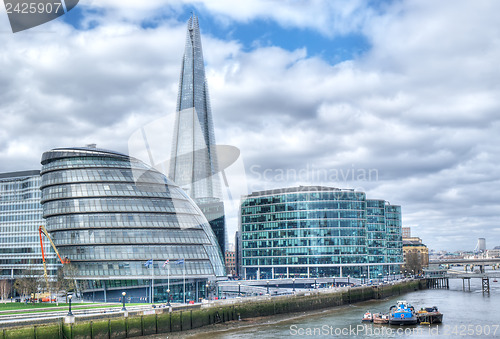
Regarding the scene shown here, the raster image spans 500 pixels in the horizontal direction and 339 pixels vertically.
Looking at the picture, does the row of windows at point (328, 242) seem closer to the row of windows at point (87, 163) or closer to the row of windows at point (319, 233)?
the row of windows at point (319, 233)

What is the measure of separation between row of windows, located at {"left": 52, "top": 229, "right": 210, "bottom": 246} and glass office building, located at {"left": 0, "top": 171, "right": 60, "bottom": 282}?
81.9 feet

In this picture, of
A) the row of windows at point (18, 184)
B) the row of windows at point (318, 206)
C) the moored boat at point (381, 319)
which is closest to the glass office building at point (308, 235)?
the row of windows at point (318, 206)

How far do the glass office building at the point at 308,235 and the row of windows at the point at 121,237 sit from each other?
7465cm

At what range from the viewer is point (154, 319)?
6431cm

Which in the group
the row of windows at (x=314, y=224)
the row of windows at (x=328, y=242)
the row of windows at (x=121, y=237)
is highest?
the row of windows at (x=314, y=224)

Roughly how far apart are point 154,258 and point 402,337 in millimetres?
43076

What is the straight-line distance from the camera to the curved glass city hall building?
3595 inches

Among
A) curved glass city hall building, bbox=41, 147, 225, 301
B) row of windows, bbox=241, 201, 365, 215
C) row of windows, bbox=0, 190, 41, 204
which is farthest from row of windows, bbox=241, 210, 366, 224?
row of windows, bbox=0, 190, 41, 204

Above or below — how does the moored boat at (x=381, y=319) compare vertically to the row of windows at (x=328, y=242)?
below

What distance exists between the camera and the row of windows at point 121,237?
92.4 meters

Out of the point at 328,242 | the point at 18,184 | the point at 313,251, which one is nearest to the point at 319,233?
the point at 328,242

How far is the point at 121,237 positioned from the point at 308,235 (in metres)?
83.7

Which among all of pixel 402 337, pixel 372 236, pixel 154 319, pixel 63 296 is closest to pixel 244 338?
pixel 154 319

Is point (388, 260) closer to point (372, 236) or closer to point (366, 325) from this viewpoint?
point (372, 236)
